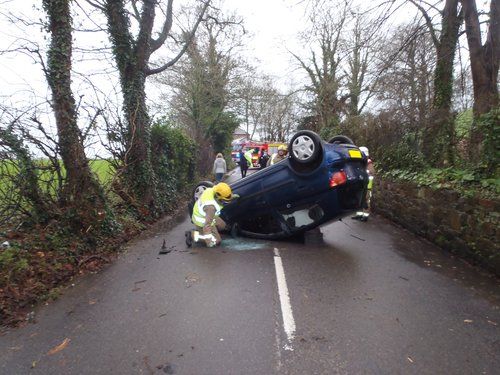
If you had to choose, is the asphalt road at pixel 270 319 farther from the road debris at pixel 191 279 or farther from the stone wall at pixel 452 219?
the stone wall at pixel 452 219

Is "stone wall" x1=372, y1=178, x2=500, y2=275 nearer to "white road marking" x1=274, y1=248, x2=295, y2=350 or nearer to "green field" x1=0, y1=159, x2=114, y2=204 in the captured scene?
"white road marking" x1=274, y1=248, x2=295, y2=350

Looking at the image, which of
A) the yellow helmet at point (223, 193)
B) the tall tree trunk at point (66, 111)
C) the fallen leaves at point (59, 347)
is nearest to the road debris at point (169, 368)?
the fallen leaves at point (59, 347)

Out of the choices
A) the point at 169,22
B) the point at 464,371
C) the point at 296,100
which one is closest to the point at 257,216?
the point at 464,371

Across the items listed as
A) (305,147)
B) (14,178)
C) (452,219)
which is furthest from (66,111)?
(452,219)

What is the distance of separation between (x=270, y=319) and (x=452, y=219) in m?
4.27

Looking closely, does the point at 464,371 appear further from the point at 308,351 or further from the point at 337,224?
the point at 337,224

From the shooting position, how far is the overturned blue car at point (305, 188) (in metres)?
A: 5.92

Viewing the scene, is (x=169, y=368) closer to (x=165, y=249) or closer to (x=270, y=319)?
(x=270, y=319)

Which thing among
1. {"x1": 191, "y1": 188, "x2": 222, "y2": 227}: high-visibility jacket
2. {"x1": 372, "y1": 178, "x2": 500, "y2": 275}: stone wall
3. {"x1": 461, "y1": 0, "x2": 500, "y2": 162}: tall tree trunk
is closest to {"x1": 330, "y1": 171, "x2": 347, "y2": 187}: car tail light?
{"x1": 372, "y1": 178, "x2": 500, "y2": 275}: stone wall

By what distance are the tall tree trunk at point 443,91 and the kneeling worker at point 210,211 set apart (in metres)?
5.21

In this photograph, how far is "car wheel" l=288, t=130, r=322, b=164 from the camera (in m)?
5.85

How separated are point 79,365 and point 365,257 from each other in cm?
472

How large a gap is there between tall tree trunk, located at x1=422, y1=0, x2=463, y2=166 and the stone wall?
3.64 feet

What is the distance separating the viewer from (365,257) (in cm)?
610
